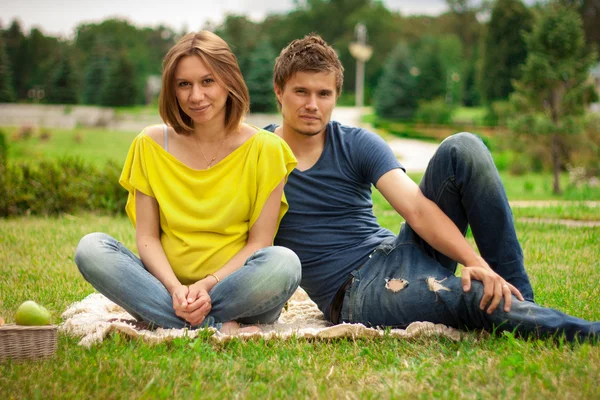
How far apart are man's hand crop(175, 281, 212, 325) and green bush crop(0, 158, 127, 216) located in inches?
204

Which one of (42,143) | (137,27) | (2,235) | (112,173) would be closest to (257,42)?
(42,143)

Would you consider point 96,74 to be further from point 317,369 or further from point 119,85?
point 317,369

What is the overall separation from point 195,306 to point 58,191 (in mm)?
5425

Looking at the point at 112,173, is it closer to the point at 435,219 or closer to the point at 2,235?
the point at 2,235

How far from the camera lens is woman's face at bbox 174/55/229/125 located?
3186 mm

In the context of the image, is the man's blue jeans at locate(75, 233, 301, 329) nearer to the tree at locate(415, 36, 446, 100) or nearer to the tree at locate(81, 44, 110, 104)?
the tree at locate(415, 36, 446, 100)

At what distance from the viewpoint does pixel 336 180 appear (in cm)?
330

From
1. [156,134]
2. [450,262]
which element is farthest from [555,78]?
[156,134]

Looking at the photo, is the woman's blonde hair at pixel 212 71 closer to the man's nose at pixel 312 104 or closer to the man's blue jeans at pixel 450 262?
the man's nose at pixel 312 104

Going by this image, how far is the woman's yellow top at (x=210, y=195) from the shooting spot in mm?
3203

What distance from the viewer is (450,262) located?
3.15m

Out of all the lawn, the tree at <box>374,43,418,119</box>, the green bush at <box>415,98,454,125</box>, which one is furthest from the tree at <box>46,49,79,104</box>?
the lawn

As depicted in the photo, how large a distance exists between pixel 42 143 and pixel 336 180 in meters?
22.6

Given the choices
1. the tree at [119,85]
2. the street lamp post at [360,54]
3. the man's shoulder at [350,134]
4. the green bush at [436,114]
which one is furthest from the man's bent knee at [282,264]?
the tree at [119,85]
